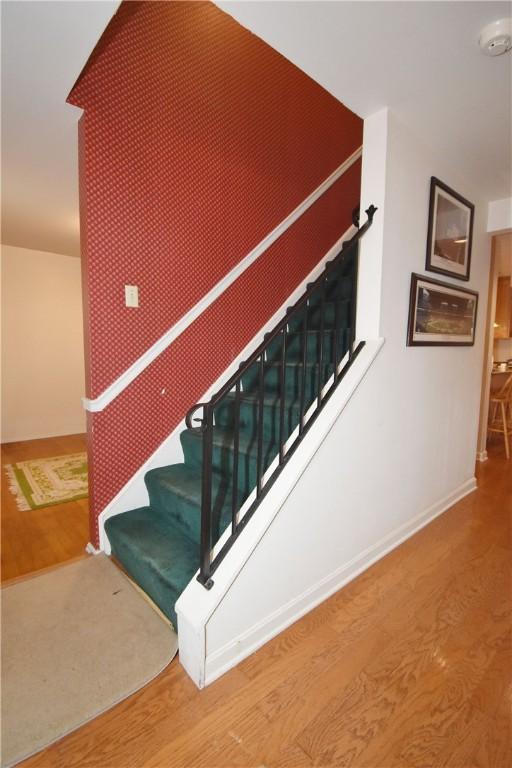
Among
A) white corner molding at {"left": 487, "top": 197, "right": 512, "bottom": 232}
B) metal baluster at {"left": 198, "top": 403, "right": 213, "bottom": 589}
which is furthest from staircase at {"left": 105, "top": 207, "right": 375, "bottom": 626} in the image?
white corner molding at {"left": 487, "top": 197, "right": 512, "bottom": 232}

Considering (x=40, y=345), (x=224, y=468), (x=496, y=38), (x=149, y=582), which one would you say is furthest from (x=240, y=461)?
(x=40, y=345)

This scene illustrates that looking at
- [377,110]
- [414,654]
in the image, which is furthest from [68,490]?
[377,110]

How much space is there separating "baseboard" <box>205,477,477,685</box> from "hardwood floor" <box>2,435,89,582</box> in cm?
113

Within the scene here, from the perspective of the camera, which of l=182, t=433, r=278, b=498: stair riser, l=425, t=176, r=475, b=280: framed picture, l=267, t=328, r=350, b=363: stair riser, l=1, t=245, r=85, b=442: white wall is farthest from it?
l=1, t=245, r=85, b=442: white wall

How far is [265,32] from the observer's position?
1246 millimetres

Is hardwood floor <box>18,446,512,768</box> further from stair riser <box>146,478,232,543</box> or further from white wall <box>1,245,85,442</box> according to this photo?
white wall <box>1,245,85,442</box>

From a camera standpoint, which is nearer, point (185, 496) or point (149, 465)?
point (185, 496)

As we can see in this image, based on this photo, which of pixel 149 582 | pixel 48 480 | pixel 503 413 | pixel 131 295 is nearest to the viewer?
pixel 149 582

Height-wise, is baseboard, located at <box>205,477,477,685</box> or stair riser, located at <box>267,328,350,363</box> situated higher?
stair riser, located at <box>267,328,350,363</box>

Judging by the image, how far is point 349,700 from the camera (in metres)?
1.21

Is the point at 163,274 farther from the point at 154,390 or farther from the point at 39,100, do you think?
the point at 39,100

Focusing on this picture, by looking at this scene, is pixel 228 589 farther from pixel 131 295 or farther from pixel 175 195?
pixel 175 195

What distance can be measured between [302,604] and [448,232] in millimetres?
2399

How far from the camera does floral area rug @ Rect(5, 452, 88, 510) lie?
9.12 ft
